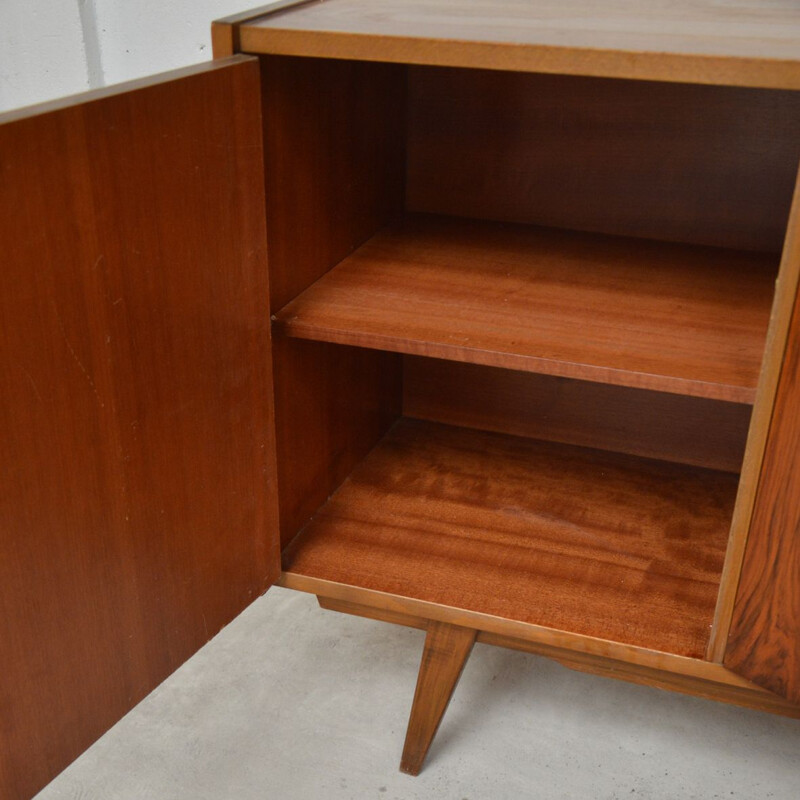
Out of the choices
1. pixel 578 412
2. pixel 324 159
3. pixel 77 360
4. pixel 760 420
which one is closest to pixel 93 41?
pixel 324 159

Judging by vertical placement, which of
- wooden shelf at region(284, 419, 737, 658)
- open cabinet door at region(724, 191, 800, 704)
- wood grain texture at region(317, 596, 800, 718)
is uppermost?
open cabinet door at region(724, 191, 800, 704)

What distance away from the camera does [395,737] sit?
101 cm

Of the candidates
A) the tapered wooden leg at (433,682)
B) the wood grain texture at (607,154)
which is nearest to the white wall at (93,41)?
the wood grain texture at (607,154)

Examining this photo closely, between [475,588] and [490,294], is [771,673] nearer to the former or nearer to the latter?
[475,588]

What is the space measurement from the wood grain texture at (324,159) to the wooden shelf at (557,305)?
1.1 inches

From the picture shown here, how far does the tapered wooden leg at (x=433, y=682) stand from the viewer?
34.9 inches

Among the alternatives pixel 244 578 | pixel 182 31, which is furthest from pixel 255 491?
pixel 182 31

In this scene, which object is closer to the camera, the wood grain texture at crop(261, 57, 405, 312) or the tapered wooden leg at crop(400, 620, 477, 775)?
the wood grain texture at crop(261, 57, 405, 312)

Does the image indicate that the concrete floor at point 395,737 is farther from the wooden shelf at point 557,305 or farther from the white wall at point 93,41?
the white wall at point 93,41

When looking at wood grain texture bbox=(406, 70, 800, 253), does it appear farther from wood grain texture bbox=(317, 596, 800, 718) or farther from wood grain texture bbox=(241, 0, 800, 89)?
wood grain texture bbox=(317, 596, 800, 718)

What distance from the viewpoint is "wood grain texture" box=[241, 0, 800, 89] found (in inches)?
24.0

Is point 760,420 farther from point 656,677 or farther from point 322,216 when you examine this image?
point 322,216

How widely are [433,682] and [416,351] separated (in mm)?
335

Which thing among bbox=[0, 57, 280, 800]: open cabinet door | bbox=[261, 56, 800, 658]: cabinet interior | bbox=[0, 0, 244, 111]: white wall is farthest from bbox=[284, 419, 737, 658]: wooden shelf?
bbox=[0, 0, 244, 111]: white wall
